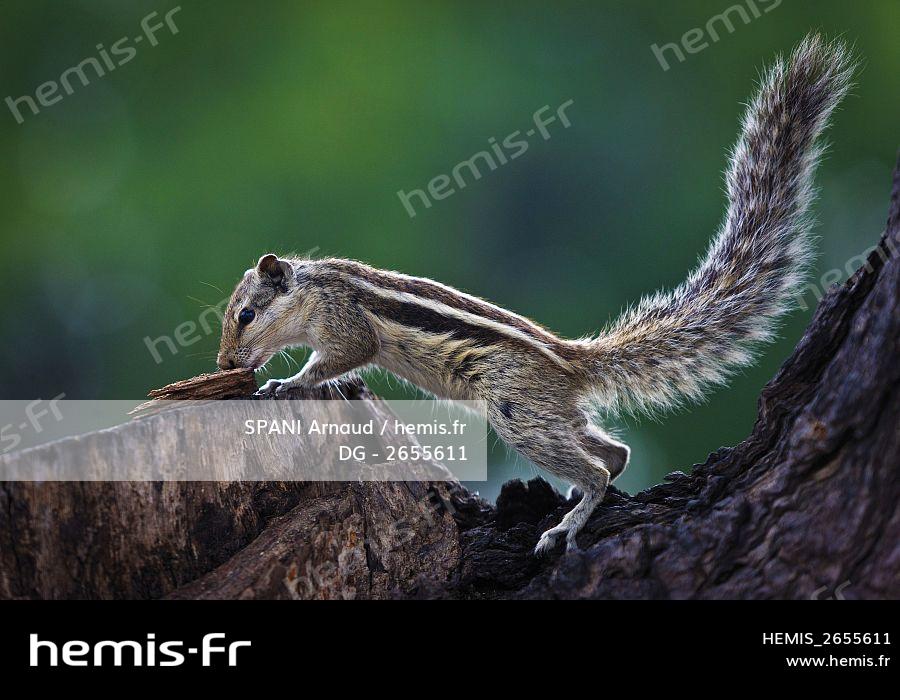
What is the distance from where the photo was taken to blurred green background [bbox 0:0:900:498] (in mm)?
6270

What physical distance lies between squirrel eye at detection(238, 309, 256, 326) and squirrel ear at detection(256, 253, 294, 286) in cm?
18

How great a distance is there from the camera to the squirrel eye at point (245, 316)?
3590mm

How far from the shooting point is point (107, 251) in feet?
20.9

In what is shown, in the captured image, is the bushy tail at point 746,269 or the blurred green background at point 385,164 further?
the blurred green background at point 385,164

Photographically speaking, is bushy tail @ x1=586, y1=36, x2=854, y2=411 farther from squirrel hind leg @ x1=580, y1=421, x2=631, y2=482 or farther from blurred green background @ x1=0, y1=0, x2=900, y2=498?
blurred green background @ x1=0, y1=0, x2=900, y2=498

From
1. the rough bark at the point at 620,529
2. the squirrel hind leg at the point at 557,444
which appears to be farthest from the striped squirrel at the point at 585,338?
the rough bark at the point at 620,529

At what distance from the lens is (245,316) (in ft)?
11.8
